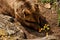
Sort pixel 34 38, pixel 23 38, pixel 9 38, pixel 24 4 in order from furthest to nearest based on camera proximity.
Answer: pixel 24 4, pixel 34 38, pixel 23 38, pixel 9 38

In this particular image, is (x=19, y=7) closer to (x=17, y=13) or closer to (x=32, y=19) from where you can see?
(x=17, y=13)

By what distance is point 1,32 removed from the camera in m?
5.15

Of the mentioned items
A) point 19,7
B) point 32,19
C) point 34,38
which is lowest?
point 34,38

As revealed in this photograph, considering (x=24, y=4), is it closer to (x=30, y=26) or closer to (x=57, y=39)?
(x=30, y=26)

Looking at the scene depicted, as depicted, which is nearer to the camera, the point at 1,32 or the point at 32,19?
the point at 1,32

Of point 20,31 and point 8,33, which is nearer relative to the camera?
point 8,33

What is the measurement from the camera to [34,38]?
6.02 meters

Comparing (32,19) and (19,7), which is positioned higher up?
(19,7)

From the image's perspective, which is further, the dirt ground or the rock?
the dirt ground

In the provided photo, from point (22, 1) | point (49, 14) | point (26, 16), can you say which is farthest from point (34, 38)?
point (49, 14)

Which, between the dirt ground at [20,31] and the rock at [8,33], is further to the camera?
the dirt ground at [20,31]

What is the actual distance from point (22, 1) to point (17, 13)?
21.2 inches

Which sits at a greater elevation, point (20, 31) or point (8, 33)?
point (8, 33)

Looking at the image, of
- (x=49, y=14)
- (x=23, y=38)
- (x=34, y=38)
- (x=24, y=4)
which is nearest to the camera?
(x=23, y=38)
